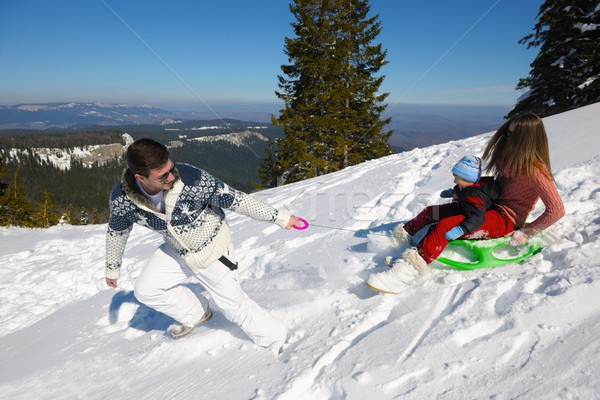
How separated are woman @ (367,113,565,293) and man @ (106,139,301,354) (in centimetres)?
120

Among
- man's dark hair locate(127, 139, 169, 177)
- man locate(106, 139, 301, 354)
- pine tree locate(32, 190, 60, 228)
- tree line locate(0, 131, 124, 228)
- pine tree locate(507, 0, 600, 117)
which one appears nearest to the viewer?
man's dark hair locate(127, 139, 169, 177)

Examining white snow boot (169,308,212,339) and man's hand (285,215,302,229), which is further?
white snow boot (169,308,212,339)

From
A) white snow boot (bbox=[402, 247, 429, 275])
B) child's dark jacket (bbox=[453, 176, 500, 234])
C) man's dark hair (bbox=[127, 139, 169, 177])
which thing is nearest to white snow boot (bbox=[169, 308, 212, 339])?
man's dark hair (bbox=[127, 139, 169, 177])

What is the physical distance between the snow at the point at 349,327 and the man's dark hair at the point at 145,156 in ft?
6.01

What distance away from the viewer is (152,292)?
10.0ft

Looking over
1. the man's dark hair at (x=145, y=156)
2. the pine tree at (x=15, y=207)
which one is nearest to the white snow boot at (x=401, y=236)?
the man's dark hair at (x=145, y=156)

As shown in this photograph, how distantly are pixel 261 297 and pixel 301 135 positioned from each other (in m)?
14.8

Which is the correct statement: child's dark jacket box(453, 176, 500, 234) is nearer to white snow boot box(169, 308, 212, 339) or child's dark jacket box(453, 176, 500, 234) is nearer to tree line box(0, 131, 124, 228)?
white snow boot box(169, 308, 212, 339)

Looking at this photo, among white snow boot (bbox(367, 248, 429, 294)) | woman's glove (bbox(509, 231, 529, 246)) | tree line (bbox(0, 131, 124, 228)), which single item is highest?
woman's glove (bbox(509, 231, 529, 246))

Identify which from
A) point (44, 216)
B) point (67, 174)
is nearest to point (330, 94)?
point (44, 216)

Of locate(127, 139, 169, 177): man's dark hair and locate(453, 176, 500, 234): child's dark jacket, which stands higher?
locate(127, 139, 169, 177): man's dark hair

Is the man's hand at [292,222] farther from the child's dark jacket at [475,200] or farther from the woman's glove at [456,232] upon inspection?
the child's dark jacket at [475,200]

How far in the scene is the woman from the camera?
3084 millimetres

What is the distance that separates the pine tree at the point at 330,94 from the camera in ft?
56.7
